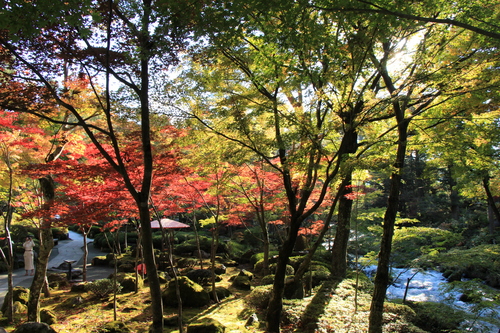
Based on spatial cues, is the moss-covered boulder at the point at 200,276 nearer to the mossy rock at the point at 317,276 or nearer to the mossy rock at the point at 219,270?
the mossy rock at the point at 219,270

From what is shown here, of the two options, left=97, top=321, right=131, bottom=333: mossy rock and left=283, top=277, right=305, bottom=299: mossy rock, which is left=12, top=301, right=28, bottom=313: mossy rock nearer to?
left=97, top=321, right=131, bottom=333: mossy rock

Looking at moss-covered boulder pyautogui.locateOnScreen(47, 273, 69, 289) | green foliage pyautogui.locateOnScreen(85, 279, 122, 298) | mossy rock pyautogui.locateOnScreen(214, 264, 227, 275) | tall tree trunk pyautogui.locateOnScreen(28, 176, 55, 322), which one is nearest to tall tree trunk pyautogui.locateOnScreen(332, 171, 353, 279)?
mossy rock pyautogui.locateOnScreen(214, 264, 227, 275)

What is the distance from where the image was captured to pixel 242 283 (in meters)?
10.3

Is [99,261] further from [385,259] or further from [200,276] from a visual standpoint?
[385,259]

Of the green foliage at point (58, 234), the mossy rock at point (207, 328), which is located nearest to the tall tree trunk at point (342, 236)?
the mossy rock at point (207, 328)

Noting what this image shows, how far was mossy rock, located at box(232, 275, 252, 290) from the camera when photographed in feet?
33.5

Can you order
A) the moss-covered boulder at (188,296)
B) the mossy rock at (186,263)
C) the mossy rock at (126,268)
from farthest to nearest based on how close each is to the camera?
the mossy rock at (186,263) → the mossy rock at (126,268) → the moss-covered boulder at (188,296)

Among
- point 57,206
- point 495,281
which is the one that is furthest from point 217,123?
point 495,281

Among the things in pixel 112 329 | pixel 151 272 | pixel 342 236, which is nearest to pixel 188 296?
pixel 112 329

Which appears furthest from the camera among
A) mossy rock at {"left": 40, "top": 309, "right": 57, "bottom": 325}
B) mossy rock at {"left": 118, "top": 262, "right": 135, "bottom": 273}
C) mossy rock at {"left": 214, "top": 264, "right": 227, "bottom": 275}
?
mossy rock at {"left": 118, "top": 262, "right": 135, "bottom": 273}

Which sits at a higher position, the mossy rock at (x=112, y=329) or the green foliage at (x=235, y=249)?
the mossy rock at (x=112, y=329)

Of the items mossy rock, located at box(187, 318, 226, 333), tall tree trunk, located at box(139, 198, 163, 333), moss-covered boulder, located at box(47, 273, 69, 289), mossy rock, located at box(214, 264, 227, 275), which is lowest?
mossy rock, located at box(214, 264, 227, 275)

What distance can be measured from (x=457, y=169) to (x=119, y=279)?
12.7 m

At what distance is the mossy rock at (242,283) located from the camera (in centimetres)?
1022
